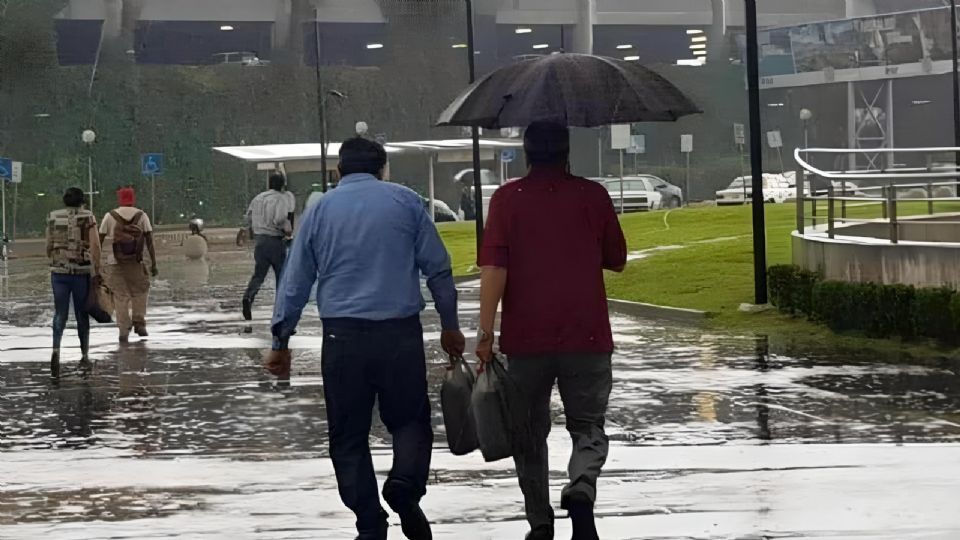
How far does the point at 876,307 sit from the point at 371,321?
1194cm

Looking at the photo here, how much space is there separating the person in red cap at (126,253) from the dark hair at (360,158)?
38.0ft

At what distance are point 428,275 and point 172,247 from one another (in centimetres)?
4929

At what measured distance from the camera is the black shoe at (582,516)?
26.3 ft

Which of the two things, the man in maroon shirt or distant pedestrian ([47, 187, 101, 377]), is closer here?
the man in maroon shirt

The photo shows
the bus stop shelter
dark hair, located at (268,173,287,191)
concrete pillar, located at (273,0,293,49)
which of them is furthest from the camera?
concrete pillar, located at (273,0,293,49)

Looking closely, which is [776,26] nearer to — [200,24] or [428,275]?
[200,24]

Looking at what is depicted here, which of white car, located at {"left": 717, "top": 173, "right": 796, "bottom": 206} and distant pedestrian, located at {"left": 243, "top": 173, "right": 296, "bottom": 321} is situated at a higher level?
distant pedestrian, located at {"left": 243, "top": 173, "right": 296, "bottom": 321}

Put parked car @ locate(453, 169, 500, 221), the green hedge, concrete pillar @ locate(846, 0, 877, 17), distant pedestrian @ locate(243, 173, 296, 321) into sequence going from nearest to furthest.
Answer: the green hedge, distant pedestrian @ locate(243, 173, 296, 321), parked car @ locate(453, 169, 500, 221), concrete pillar @ locate(846, 0, 877, 17)

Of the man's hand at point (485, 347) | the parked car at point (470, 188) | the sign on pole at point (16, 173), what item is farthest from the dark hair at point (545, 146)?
the parked car at point (470, 188)

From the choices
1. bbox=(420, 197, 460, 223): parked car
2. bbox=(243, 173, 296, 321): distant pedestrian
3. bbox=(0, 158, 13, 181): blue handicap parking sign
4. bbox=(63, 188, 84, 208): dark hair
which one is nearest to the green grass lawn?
bbox=(243, 173, 296, 321): distant pedestrian

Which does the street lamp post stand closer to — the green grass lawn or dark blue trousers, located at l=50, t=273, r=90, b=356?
the green grass lawn

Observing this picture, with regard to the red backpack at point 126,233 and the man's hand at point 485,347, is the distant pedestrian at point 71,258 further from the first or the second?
the man's hand at point 485,347

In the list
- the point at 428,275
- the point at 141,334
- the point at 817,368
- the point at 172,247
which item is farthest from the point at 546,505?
the point at 172,247

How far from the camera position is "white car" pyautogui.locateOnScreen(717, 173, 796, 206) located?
220 ft
